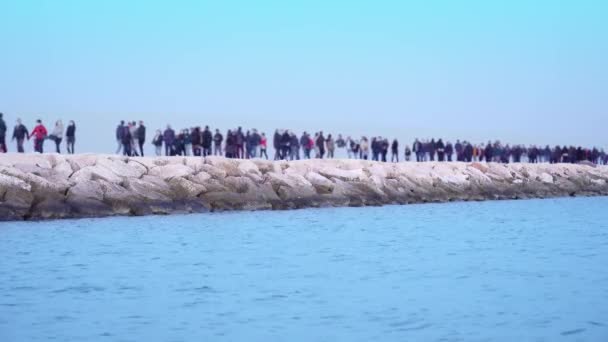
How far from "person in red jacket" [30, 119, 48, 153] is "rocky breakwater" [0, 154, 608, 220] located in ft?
8.03

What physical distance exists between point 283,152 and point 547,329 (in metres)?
32.2

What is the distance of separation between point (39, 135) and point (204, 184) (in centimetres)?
556

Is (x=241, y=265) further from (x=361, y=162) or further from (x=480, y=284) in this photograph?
(x=361, y=162)

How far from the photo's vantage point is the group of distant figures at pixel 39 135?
31281mm

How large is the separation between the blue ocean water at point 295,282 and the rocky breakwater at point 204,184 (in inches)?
62.4

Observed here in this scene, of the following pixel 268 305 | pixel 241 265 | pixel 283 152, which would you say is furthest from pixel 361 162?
pixel 268 305

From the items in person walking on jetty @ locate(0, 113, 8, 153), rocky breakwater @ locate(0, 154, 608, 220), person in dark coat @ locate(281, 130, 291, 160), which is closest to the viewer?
rocky breakwater @ locate(0, 154, 608, 220)

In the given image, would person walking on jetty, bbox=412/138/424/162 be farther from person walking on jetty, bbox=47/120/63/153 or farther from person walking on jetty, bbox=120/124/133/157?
person walking on jetty, bbox=47/120/63/153

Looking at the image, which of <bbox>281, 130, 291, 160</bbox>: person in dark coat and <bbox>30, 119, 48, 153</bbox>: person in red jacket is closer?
<bbox>30, 119, 48, 153</bbox>: person in red jacket

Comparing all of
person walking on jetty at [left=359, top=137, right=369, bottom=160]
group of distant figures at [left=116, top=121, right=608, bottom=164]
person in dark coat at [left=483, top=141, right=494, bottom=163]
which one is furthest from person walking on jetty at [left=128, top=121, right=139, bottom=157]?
person in dark coat at [left=483, top=141, right=494, bottom=163]

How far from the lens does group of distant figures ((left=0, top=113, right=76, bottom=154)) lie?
103 feet

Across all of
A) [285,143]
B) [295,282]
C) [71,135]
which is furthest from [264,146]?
[295,282]

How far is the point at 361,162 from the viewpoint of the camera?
40.1 m

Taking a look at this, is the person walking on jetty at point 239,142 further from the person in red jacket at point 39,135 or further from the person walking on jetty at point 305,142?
the person in red jacket at point 39,135
